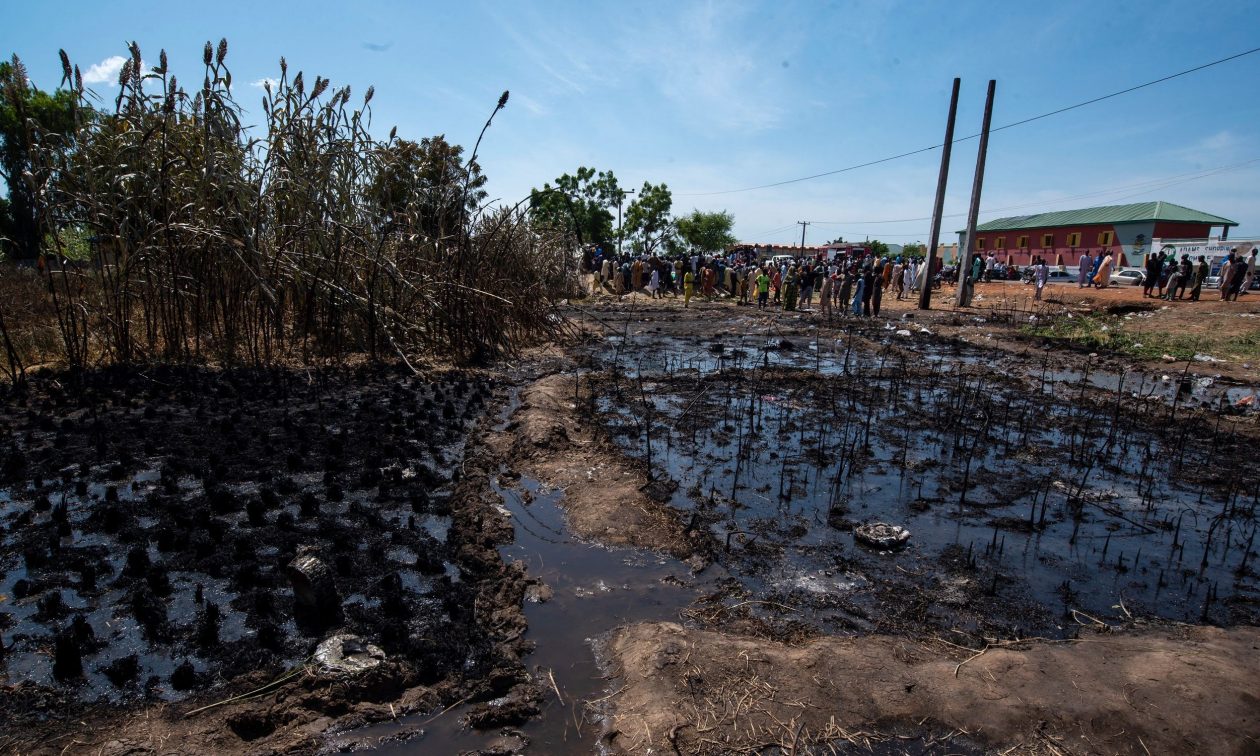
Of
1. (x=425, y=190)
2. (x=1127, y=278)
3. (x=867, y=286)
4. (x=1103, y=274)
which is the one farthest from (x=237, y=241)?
(x=1127, y=278)

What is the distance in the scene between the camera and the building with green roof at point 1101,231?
1607 inches

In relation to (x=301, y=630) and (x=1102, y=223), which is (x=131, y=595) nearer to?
(x=301, y=630)

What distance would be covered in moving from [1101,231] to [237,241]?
51.6 metres

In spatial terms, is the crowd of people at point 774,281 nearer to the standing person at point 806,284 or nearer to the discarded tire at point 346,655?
the standing person at point 806,284

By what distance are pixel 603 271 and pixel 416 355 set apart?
752 inches

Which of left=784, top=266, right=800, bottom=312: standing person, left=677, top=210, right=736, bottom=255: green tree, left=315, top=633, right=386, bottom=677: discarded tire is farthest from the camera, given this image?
left=677, top=210, right=736, bottom=255: green tree

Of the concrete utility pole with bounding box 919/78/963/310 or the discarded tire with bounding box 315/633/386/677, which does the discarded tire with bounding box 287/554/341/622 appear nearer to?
the discarded tire with bounding box 315/633/386/677

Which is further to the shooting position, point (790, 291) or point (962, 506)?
point (790, 291)

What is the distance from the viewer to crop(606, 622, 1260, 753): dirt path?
2527 mm

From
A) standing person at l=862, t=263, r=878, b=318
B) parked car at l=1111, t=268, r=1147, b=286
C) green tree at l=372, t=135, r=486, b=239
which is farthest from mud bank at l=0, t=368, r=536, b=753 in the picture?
parked car at l=1111, t=268, r=1147, b=286

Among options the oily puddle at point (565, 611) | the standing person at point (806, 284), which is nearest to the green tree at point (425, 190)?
the oily puddle at point (565, 611)

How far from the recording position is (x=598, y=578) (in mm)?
3865

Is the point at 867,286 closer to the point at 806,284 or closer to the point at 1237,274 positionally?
the point at 806,284

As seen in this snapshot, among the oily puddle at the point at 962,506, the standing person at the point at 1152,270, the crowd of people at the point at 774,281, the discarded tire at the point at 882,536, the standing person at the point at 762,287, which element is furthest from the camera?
the standing person at the point at 762,287
